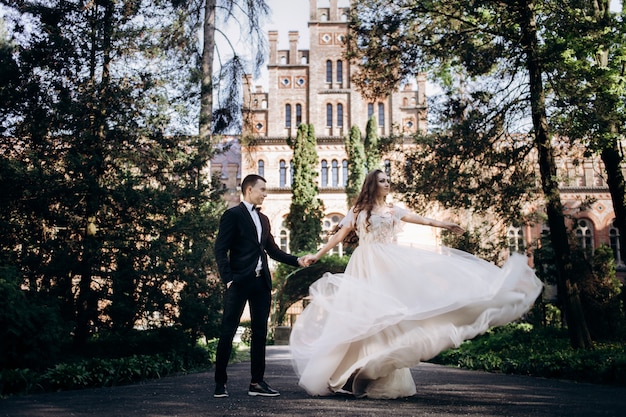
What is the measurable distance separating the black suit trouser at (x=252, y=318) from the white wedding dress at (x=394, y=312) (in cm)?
34

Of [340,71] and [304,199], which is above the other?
[340,71]

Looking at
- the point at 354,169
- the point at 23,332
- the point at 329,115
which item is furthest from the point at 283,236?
the point at 23,332

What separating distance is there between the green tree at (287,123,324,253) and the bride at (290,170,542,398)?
25339 mm

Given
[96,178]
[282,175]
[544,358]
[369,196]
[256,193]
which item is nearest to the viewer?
[256,193]

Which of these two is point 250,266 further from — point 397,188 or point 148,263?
point 397,188

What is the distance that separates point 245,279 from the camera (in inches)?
216

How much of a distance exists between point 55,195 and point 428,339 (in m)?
7.41

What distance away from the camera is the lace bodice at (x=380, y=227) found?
578 cm

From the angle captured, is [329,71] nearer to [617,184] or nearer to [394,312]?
[617,184]

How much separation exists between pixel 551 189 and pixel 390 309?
7679mm

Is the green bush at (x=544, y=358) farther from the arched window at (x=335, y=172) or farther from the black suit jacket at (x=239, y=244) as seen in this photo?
the arched window at (x=335, y=172)

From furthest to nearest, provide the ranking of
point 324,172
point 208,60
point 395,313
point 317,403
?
point 324,172, point 208,60, point 395,313, point 317,403

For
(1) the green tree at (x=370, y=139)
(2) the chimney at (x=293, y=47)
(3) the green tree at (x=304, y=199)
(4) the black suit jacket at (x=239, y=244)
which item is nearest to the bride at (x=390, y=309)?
(4) the black suit jacket at (x=239, y=244)

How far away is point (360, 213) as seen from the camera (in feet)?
19.2
